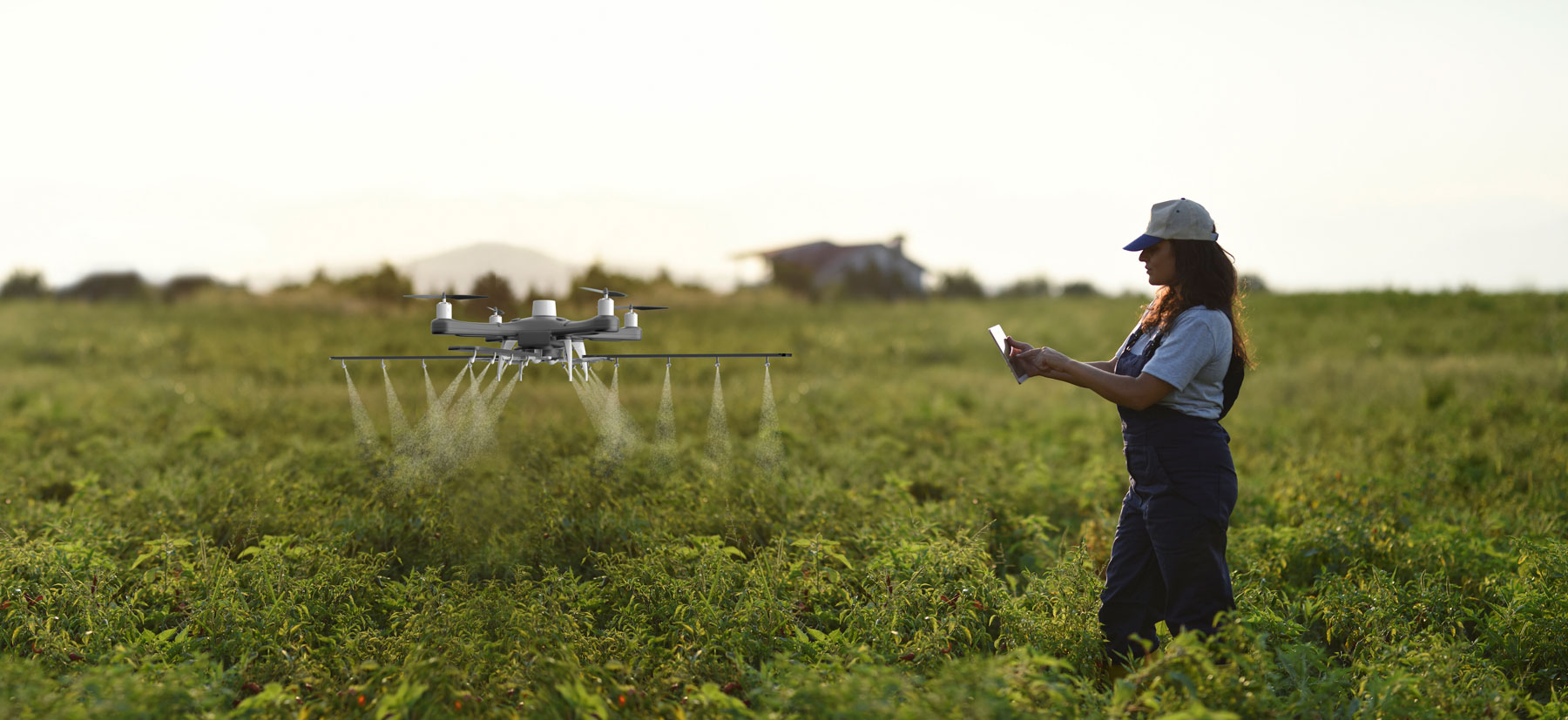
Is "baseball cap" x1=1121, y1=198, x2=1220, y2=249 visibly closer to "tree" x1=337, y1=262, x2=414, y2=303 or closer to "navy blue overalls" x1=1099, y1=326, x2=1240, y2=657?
"navy blue overalls" x1=1099, y1=326, x2=1240, y2=657

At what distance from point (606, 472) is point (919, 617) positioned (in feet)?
10.6

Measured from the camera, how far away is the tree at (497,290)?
5.46m

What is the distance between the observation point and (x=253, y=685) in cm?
427

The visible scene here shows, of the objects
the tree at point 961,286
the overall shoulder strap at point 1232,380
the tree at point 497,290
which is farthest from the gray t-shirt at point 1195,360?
the tree at point 961,286

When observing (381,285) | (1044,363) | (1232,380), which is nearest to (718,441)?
→ (381,285)

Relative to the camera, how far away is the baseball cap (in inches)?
167

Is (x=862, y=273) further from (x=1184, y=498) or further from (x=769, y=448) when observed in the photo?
(x=1184, y=498)

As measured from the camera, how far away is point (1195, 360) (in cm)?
411

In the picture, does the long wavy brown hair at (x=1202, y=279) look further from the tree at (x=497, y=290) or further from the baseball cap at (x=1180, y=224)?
the tree at (x=497, y=290)

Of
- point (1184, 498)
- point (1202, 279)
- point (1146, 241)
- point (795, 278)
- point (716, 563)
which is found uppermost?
point (795, 278)

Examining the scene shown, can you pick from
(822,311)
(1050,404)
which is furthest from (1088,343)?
(1050,404)

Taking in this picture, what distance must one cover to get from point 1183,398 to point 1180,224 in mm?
815

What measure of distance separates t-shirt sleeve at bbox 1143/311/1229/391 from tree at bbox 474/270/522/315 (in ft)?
11.7

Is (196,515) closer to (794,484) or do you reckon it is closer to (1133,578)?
(794,484)
